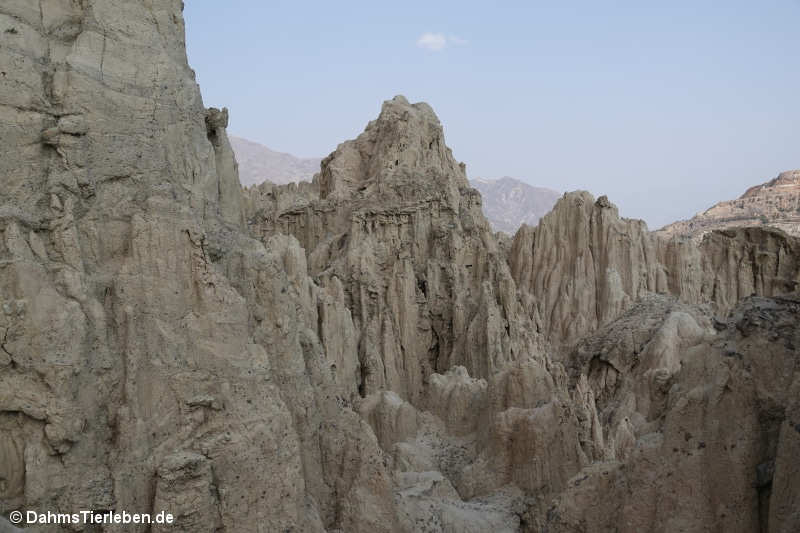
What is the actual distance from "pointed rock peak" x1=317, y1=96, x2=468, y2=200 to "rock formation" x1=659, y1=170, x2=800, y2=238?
34.8 m

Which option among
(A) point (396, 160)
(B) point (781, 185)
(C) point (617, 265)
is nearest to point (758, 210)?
(B) point (781, 185)

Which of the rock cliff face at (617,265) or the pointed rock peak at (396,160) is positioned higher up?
the pointed rock peak at (396,160)

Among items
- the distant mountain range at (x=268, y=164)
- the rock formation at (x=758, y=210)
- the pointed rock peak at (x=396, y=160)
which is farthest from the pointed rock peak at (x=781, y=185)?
the distant mountain range at (x=268, y=164)

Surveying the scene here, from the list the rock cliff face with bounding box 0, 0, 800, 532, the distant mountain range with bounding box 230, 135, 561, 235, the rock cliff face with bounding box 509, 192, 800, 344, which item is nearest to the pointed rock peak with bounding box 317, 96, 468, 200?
the rock cliff face with bounding box 509, 192, 800, 344

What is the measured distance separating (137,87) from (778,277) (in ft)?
138

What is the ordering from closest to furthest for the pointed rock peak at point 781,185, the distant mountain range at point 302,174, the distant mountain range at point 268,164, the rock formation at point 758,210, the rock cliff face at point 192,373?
the rock cliff face at point 192,373 < the rock formation at point 758,210 < the pointed rock peak at point 781,185 < the distant mountain range at point 268,164 < the distant mountain range at point 302,174

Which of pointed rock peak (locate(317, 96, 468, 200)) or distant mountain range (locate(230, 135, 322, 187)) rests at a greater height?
distant mountain range (locate(230, 135, 322, 187))

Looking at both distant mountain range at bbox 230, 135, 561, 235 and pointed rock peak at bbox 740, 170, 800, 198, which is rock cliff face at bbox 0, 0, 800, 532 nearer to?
pointed rock peak at bbox 740, 170, 800, 198

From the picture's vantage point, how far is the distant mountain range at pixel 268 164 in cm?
15988

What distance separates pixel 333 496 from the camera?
50.3 ft

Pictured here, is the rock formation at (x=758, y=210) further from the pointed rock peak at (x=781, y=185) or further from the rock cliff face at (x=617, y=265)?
the rock cliff face at (x=617, y=265)

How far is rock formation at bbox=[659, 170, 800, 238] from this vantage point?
222 feet

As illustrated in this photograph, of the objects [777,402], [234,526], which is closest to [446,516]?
[234,526]

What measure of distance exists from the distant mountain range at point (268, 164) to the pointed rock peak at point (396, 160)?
113 meters
